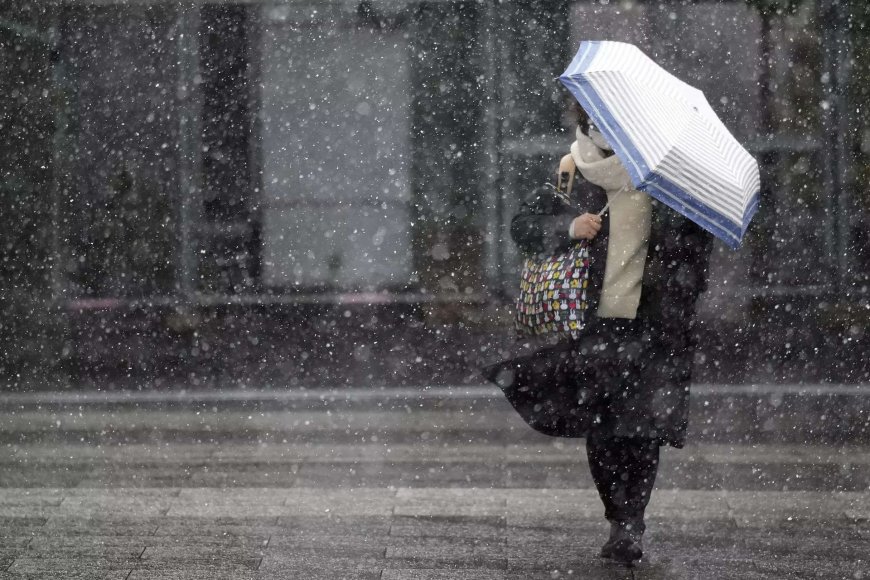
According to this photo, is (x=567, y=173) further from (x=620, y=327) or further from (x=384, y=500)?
(x=384, y=500)

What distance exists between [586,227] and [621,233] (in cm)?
15

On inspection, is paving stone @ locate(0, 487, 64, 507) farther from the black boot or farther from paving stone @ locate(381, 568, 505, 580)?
the black boot

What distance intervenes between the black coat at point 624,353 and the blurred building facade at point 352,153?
611cm

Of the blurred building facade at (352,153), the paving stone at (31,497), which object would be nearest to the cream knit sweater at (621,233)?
the paving stone at (31,497)

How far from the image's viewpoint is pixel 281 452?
24.1ft

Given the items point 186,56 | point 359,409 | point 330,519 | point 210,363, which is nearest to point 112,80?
point 186,56

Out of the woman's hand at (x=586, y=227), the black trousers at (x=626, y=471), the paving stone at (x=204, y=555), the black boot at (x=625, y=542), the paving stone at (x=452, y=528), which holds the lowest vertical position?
the paving stone at (x=452, y=528)

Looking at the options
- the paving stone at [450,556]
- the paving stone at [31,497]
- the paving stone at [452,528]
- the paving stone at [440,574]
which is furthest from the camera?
the paving stone at [31,497]

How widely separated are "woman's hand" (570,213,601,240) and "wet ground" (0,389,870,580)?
125cm

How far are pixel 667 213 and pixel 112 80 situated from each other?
7643mm

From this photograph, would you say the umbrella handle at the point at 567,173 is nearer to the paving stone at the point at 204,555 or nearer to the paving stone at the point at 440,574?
the paving stone at the point at 440,574

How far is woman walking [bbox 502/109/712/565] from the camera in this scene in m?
4.46

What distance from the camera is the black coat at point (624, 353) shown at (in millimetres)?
4453

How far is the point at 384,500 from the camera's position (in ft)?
19.1
